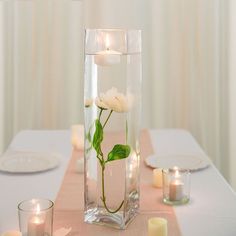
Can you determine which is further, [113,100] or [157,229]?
[113,100]

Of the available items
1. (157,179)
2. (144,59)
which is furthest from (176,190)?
(144,59)

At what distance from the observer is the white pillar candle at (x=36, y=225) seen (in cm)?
98

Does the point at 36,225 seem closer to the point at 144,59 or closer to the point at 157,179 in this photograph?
the point at 157,179

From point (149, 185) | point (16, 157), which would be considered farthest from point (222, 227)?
point (16, 157)

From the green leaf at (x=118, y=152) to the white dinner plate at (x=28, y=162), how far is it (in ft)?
1.48

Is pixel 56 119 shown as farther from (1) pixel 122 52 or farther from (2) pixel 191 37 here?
(1) pixel 122 52

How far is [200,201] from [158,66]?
1.64 m

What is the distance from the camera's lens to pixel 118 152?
1091mm

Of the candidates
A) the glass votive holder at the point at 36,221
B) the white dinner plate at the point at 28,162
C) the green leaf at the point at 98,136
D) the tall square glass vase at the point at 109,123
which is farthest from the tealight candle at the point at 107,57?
the white dinner plate at the point at 28,162

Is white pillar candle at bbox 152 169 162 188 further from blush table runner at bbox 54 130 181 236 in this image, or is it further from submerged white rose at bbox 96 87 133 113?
submerged white rose at bbox 96 87 133 113

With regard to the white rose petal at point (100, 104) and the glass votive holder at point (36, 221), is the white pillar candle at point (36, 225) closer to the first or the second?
the glass votive holder at point (36, 221)

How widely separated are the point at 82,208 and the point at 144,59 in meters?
1.72

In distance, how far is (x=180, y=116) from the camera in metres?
2.84

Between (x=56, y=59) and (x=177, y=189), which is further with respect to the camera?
(x=56, y=59)
